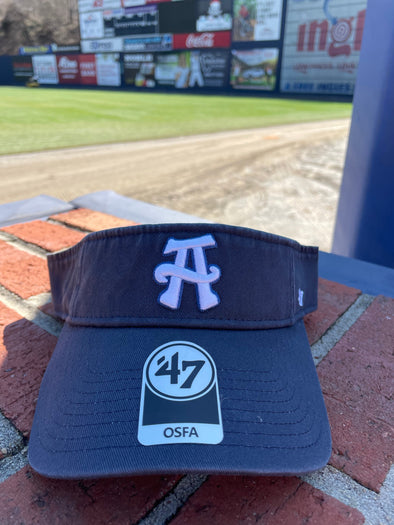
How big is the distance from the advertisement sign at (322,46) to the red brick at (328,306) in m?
22.2

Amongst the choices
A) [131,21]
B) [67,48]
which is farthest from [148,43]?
[67,48]

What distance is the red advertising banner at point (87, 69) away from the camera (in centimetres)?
2648

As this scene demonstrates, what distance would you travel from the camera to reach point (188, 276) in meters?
0.75

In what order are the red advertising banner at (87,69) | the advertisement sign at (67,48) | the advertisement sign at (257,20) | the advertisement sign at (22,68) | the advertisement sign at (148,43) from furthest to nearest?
the advertisement sign at (22,68) → the advertisement sign at (67,48) → the red advertising banner at (87,69) → the advertisement sign at (148,43) → the advertisement sign at (257,20)

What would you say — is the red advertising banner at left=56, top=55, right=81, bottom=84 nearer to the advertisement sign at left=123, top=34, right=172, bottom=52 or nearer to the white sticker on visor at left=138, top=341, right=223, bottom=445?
the advertisement sign at left=123, top=34, right=172, bottom=52

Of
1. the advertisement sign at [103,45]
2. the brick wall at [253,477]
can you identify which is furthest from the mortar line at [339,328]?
the advertisement sign at [103,45]

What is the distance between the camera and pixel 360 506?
58cm

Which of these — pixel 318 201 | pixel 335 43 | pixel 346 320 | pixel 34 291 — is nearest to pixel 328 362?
pixel 346 320

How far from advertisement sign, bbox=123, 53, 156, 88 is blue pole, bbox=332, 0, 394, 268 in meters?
26.2

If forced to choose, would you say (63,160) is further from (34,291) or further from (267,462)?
(267,462)

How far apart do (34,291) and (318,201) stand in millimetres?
2677

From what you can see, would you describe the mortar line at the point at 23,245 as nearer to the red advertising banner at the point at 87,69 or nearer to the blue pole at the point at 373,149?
the blue pole at the point at 373,149

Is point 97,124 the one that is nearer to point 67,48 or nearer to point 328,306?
point 328,306

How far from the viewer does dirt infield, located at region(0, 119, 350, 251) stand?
115 inches
